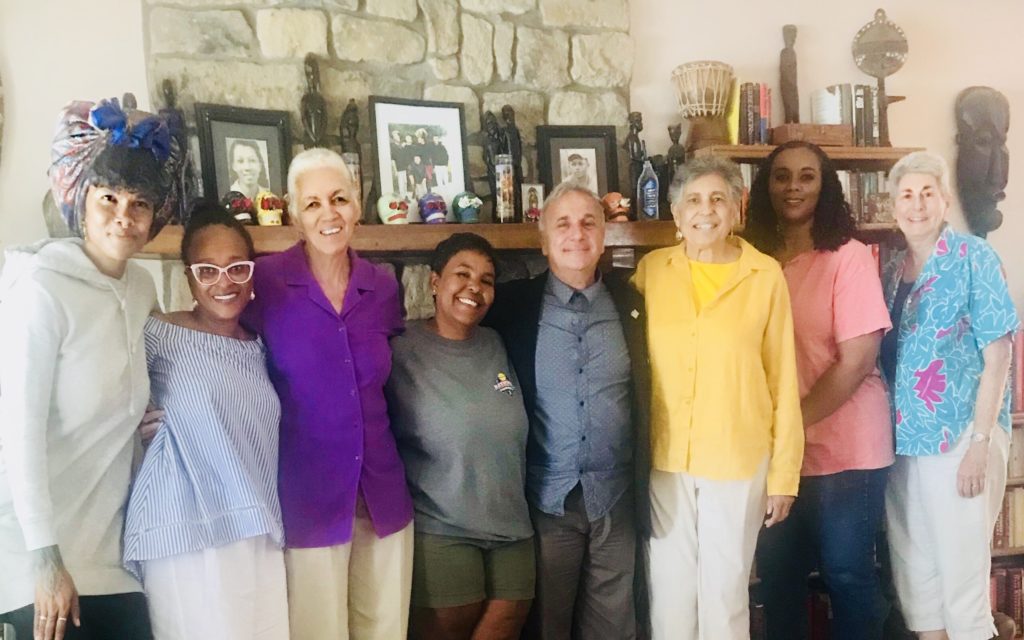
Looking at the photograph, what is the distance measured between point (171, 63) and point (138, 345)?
1.35m

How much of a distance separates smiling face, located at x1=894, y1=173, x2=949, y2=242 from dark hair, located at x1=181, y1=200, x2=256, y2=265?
1853 millimetres

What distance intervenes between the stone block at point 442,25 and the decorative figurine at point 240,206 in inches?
35.5

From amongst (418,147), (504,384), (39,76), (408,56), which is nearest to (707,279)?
(504,384)

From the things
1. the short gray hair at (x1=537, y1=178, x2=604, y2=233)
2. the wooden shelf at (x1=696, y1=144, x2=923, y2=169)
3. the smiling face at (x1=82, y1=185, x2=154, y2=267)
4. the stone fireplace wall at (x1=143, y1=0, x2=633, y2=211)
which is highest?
the stone fireplace wall at (x1=143, y1=0, x2=633, y2=211)

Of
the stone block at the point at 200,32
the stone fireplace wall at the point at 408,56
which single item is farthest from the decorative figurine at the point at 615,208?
the stone block at the point at 200,32

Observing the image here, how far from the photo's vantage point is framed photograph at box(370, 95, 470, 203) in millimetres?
2561

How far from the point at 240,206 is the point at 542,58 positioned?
1.30 meters

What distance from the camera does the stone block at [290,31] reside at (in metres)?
2.46

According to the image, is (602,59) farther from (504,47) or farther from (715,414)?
(715,414)

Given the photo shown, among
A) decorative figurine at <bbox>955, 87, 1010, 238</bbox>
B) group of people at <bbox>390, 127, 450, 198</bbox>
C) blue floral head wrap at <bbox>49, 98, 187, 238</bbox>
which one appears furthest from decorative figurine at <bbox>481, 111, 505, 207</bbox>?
decorative figurine at <bbox>955, 87, 1010, 238</bbox>

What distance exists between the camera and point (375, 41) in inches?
101

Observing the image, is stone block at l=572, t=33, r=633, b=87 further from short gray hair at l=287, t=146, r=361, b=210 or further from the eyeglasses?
the eyeglasses

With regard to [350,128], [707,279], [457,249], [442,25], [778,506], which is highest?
[442,25]

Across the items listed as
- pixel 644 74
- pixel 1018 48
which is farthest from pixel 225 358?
pixel 1018 48
